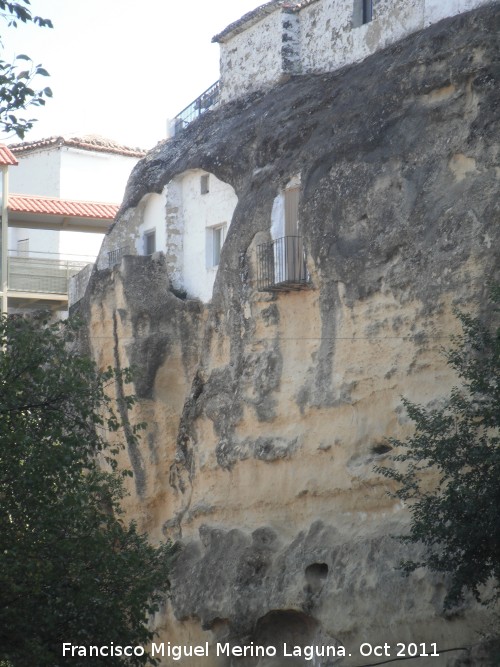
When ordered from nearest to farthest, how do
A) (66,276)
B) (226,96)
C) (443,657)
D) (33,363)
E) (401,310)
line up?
(33,363), (443,657), (401,310), (226,96), (66,276)

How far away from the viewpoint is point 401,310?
19.8 meters

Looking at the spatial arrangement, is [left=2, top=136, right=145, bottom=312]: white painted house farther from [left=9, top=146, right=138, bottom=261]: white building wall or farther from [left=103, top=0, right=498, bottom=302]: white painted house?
[left=103, top=0, right=498, bottom=302]: white painted house

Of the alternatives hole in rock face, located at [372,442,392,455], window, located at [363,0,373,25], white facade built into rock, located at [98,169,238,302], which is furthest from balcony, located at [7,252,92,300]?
hole in rock face, located at [372,442,392,455]

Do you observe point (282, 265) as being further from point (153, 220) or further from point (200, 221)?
point (153, 220)

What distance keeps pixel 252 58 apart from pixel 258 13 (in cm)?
92

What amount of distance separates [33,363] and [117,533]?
7.69ft

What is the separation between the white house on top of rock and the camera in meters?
22.5

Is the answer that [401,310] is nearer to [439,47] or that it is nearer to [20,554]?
[439,47]

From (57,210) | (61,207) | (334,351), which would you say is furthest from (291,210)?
(61,207)

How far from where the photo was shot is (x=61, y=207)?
115 ft

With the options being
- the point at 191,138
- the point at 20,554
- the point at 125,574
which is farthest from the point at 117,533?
the point at 191,138

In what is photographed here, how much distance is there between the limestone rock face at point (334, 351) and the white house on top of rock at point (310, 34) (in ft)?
2.07

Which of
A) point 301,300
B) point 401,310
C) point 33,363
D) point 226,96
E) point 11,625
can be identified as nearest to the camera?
point 11,625

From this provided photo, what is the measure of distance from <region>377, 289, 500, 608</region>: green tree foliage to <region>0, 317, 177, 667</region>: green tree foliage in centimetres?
350
